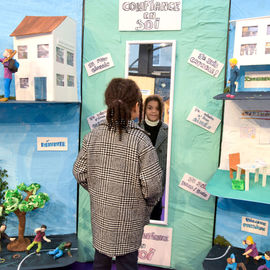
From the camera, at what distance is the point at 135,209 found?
111 centimetres

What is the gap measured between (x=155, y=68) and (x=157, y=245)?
1035 mm

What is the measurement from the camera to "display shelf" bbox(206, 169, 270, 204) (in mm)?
1187

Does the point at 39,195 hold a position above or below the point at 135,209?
below

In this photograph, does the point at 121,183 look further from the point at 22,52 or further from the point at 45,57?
the point at 22,52

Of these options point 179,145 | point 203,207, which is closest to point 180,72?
point 179,145

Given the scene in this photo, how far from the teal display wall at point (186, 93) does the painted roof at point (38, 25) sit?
0.24 meters

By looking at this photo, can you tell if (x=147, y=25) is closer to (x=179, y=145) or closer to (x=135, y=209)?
(x=179, y=145)

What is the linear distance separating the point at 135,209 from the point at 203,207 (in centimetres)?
63

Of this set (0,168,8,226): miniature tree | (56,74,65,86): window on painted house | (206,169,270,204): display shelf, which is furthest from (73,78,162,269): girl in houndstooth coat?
(0,168,8,226): miniature tree

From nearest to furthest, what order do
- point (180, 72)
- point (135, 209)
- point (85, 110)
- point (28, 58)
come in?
1. point (135, 209)
2. point (28, 58)
3. point (180, 72)
4. point (85, 110)

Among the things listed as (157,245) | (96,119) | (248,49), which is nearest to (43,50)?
(96,119)

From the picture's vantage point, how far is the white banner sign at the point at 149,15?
150cm

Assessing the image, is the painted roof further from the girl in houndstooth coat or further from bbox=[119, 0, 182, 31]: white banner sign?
the girl in houndstooth coat

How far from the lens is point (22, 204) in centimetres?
154
